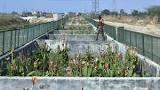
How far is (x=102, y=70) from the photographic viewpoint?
43.1ft

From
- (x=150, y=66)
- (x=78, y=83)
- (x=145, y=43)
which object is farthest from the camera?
(x=145, y=43)

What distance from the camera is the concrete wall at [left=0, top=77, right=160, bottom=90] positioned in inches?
437

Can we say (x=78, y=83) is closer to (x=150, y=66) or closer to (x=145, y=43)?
(x=150, y=66)

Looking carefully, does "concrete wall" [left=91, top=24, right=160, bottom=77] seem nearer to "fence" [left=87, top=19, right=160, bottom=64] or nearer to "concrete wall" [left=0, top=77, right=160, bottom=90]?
"fence" [left=87, top=19, right=160, bottom=64]

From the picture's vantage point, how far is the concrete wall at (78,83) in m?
11.1

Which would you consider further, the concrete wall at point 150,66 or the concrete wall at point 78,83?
the concrete wall at point 150,66

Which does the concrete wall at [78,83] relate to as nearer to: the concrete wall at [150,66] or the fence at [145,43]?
the concrete wall at [150,66]

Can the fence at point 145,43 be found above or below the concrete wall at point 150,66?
above

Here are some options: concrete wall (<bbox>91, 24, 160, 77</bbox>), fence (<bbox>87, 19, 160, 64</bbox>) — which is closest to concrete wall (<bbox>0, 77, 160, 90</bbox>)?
concrete wall (<bbox>91, 24, 160, 77</bbox>)

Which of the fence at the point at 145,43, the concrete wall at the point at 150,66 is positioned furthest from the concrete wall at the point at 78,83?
the fence at the point at 145,43

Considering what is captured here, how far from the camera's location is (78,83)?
1112 centimetres

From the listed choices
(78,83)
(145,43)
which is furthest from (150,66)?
(78,83)

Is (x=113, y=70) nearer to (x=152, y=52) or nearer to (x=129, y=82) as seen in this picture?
(x=129, y=82)

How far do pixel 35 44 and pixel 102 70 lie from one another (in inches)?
432
